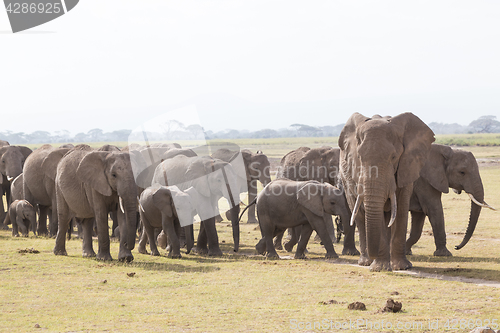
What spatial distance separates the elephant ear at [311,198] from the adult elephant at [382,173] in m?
1.44

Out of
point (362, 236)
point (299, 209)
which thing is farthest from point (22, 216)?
point (362, 236)

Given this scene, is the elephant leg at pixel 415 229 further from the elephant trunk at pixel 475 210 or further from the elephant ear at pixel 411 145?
the elephant ear at pixel 411 145

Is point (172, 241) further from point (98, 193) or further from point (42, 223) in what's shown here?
point (42, 223)

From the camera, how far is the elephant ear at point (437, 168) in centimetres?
1334

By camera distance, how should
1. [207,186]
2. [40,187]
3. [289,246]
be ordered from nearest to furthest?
[207,186], [289,246], [40,187]

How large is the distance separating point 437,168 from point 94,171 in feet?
24.0

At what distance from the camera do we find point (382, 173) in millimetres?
9883

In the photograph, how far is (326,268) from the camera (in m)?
10.8

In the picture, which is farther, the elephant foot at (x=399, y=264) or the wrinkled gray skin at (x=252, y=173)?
the wrinkled gray skin at (x=252, y=173)

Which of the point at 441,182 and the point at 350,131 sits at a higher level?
the point at 350,131

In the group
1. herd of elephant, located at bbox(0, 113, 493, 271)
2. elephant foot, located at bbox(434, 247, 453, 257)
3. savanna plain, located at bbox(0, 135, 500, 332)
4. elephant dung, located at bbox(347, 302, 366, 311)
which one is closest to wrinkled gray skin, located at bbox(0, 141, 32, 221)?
herd of elephant, located at bbox(0, 113, 493, 271)

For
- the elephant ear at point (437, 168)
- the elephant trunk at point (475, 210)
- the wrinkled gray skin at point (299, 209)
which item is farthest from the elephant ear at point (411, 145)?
the elephant trunk at point (475, 210)

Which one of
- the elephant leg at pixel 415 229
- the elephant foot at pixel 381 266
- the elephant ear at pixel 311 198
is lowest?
the elephant leg at pixel 415 229

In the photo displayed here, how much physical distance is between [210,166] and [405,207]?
481 cm
